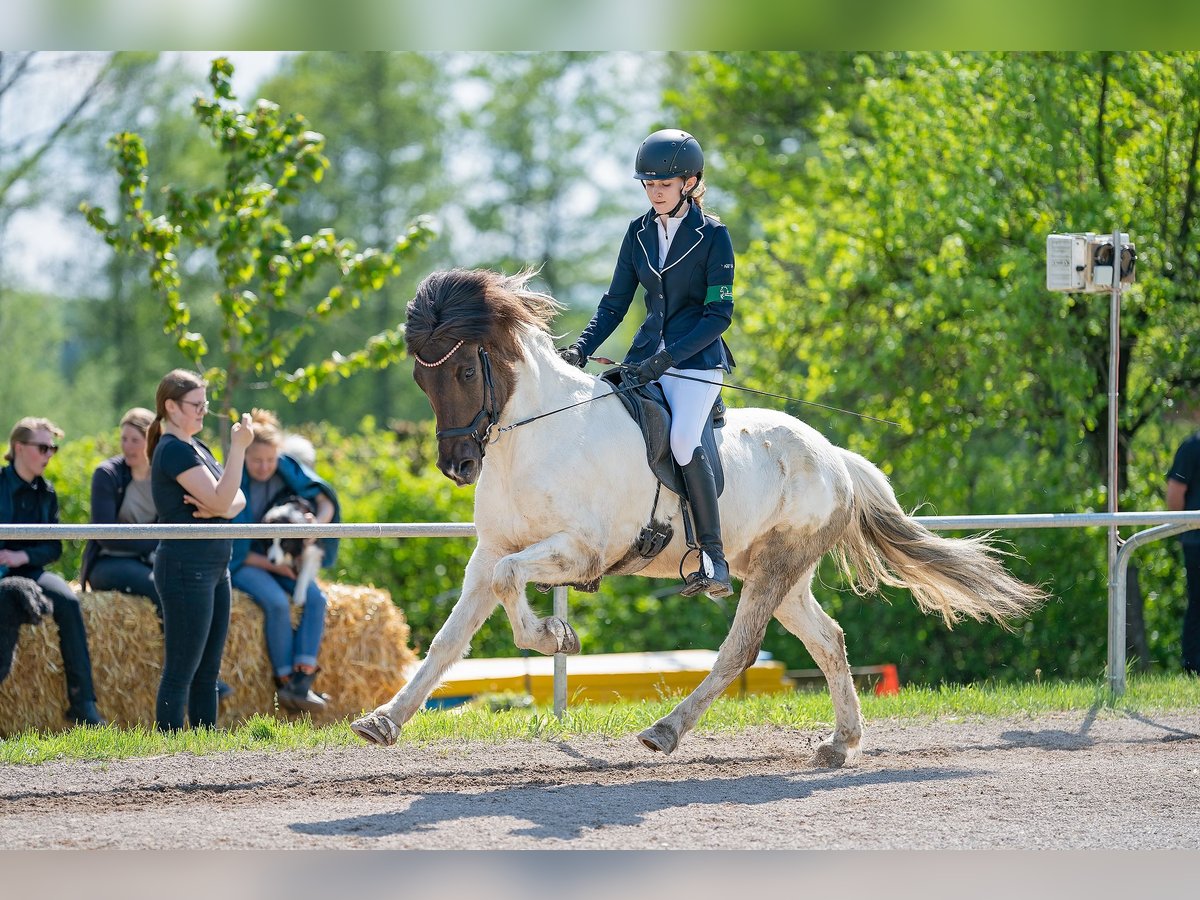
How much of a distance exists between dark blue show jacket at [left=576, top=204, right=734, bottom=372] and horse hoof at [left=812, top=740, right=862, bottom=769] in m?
1.93

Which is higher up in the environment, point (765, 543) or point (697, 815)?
point (765, 543)

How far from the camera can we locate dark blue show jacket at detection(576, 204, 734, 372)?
669cm

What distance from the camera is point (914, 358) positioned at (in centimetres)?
1445

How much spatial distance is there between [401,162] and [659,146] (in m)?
34.5

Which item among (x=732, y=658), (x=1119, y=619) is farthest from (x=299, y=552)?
(x=1119, y=619)

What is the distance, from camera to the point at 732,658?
704 centimetres

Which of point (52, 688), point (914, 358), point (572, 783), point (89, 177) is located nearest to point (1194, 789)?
point (572, 783)

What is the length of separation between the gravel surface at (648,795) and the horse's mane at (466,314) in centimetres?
190

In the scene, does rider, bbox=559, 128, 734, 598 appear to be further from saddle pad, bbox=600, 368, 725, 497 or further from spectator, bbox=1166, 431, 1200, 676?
spectator, bbox=1166, 431, 1200, 676

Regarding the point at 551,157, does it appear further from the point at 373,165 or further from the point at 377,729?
the point at 377,729

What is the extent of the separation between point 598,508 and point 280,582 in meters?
4.03

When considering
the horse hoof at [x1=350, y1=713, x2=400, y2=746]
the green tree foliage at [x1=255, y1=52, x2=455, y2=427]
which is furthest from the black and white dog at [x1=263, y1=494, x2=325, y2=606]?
the green tree foliage at [x1=255, y1=52, x2=455, y2=427]
